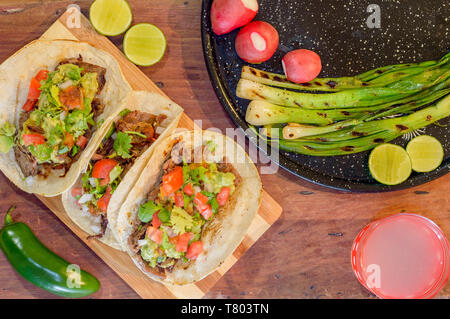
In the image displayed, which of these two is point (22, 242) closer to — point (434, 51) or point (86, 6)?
point (86, 6)

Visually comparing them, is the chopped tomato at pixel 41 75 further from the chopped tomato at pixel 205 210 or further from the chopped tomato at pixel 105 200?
the chopped tomato at pixel 205 210

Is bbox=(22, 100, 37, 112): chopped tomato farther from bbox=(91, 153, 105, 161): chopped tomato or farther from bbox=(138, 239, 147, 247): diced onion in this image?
bbox=(138, 239, 147, 247): diced onion

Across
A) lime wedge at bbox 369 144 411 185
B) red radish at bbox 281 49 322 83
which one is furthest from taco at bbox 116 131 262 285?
lime wedge at bbox 369 144 411 185

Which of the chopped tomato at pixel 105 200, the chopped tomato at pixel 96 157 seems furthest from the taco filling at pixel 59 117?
the chopped tomato at pixel 105 200

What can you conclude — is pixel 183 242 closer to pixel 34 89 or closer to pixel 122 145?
pixel 122 145

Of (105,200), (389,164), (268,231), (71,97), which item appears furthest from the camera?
(268,231)

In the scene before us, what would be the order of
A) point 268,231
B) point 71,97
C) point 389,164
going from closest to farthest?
point 71,97, point 389,164, point 268,231

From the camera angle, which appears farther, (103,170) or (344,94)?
(344,94)

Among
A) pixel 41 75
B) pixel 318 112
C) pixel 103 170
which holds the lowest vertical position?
pixel 103 170

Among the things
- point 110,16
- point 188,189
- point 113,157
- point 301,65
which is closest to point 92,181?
point 113,157
